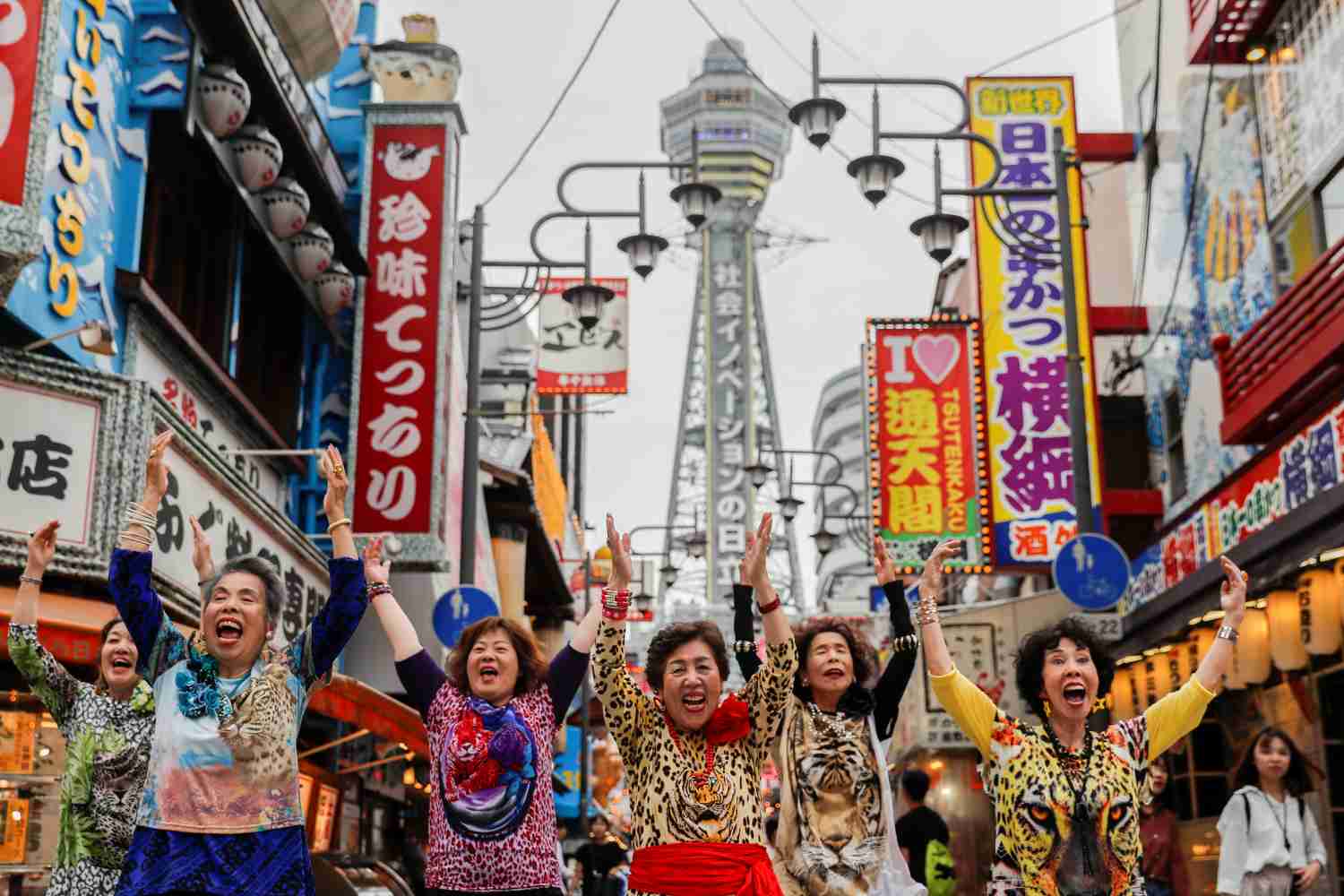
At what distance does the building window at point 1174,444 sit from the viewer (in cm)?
2181

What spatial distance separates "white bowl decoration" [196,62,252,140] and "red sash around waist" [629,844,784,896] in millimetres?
9614

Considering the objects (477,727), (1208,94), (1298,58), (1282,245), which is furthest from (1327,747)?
(477,727)

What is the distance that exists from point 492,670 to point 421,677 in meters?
0.30

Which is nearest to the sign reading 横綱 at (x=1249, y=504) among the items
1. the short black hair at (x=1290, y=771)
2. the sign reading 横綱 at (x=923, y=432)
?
the sign reading 横綱 at (x=923, y=432)

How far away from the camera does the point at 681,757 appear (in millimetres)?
5988

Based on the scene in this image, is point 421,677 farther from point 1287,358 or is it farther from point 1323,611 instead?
point 1287,358

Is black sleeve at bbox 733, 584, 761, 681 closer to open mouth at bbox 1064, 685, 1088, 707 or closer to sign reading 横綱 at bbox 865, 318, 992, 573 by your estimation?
open mouth at bbox 1064, 685, 1088, 707

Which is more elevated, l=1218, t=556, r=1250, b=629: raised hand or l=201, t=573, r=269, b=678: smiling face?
l=1218, t=556, r=1250, b=629: raised hand

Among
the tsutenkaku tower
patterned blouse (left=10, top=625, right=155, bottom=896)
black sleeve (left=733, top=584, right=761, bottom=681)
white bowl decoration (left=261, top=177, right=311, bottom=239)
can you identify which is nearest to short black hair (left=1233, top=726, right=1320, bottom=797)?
black sleeve (left=733, top=584, right=761, bottom=681)

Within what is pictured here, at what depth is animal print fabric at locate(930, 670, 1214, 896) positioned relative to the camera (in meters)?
5.66

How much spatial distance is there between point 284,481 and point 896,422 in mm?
8458

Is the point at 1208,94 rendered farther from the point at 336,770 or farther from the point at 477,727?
the point at 477,727

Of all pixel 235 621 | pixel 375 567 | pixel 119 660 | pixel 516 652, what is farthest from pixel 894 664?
pixel 119 660

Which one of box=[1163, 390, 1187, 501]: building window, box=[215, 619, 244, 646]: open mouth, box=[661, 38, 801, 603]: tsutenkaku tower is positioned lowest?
box=[215, 619, 244, 646]: open mouth
